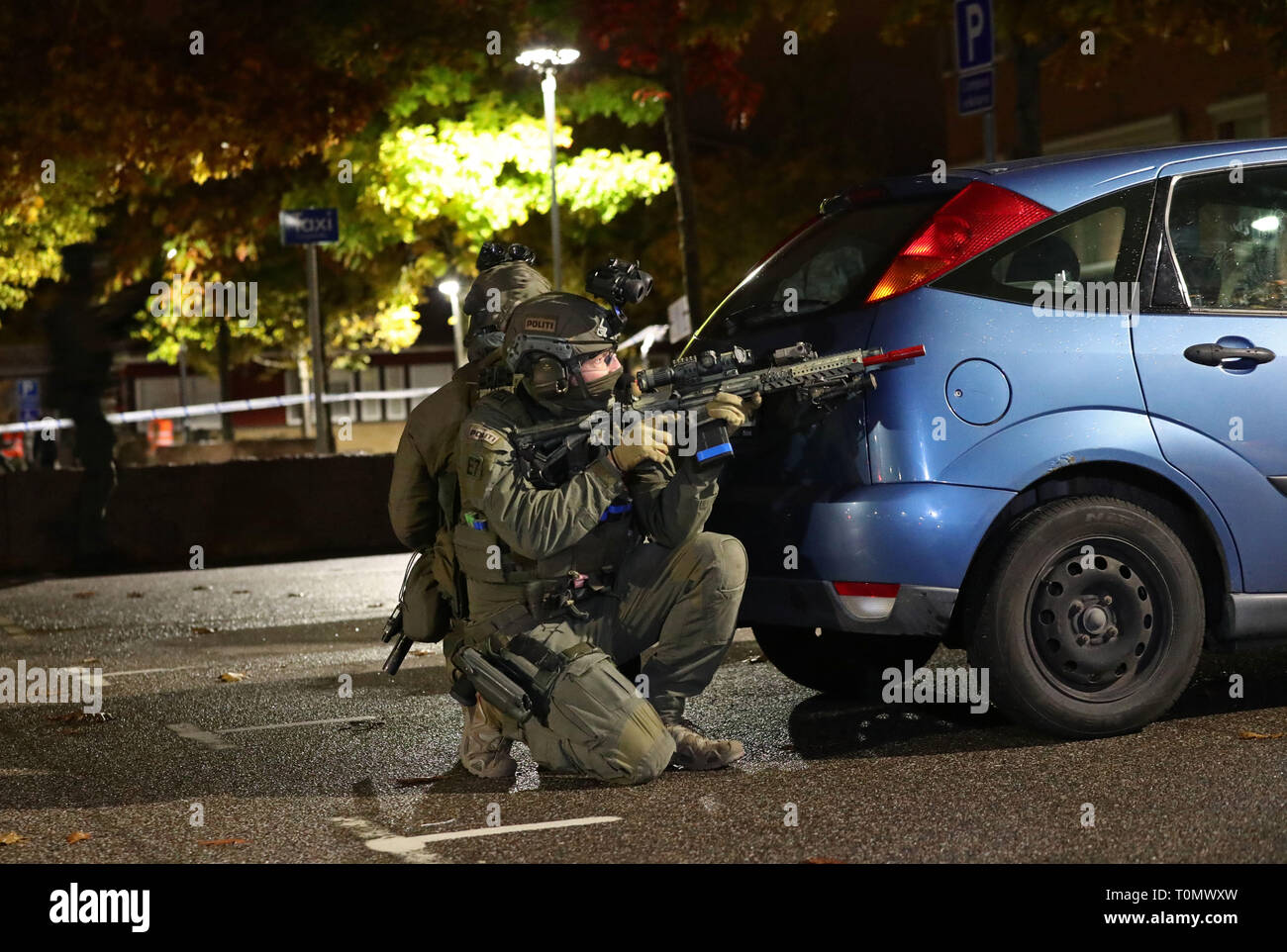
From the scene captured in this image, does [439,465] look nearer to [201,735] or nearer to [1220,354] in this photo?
[201,735]

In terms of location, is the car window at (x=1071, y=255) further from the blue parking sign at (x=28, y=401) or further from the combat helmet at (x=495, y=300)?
the blue parking sign at (x=28, y=401)

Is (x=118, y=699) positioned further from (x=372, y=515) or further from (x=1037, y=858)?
(x=372, y=515)

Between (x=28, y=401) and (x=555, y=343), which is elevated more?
(x=28, y=401)

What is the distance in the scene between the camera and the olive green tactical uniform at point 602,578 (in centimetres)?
535

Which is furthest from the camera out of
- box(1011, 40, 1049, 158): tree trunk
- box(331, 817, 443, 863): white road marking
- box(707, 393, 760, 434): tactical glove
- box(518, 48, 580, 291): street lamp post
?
box(518, 48, 580, 291): street lamp post

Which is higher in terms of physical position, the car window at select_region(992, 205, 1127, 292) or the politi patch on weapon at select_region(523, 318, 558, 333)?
the car window at select_region(992, 205, 1127, 292)

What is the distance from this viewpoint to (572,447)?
5492 millimetres

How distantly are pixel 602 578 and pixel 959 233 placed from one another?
1552 mm

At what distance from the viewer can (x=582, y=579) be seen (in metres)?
5.57

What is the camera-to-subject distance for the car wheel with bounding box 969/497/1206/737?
5547mm

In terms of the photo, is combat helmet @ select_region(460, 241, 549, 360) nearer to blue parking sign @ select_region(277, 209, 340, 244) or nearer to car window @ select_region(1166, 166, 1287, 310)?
car window @ select_region(1166, 166, 1287, 310)

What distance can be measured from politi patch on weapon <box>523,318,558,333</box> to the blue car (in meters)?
0.84

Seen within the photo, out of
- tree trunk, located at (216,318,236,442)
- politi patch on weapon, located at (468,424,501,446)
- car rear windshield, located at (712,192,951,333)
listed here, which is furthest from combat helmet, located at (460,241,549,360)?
tree trunk, located at (216,318,236,442)

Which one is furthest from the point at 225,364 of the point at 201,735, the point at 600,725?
the point at 600,725
